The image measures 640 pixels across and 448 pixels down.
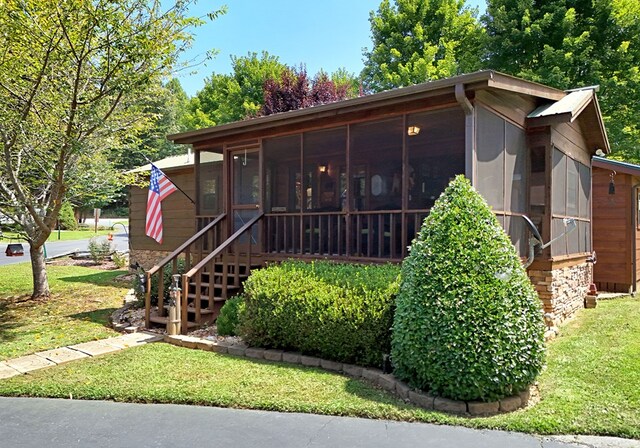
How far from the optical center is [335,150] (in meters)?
8.31

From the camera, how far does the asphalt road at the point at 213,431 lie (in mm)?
3232

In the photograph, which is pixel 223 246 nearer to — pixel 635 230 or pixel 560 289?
pixel 560 289

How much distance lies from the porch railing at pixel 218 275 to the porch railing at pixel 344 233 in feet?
1.46

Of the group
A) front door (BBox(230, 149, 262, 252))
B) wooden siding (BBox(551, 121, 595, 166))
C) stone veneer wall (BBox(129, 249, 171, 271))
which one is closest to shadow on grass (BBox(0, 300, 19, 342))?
front door (BBox(230, 149, 262, 252))

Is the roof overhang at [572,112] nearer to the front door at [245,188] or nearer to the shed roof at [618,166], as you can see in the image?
the shed roof at [618,166]

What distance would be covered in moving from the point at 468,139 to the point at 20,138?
7.13 meters

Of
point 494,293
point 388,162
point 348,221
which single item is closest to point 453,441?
point 494,293

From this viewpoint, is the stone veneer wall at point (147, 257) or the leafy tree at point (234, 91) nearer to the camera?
the stone veneer wall at point (147, 257)

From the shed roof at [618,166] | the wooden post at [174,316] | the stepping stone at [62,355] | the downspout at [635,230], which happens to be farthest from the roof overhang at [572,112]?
the stepping stone at [62,355]

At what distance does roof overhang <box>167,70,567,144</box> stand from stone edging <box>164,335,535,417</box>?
3.38 meters

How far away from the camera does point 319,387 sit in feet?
14.1

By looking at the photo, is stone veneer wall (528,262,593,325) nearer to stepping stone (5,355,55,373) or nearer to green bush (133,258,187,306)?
green bush (133,258,187,306)

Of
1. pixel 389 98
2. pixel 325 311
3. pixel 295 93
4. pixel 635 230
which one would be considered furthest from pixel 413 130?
pixel 295 93

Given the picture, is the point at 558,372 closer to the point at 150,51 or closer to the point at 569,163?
the point at 569,163
